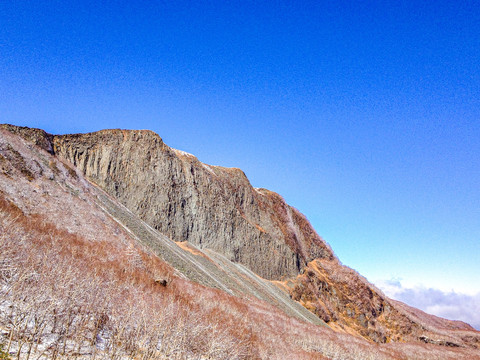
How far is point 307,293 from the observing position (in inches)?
1944

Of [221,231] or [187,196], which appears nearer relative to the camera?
[187,196]

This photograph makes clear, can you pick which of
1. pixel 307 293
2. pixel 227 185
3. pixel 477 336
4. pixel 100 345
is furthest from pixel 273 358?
pixel 477 336

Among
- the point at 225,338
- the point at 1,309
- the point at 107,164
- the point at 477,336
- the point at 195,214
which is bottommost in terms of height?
the point at 477,336

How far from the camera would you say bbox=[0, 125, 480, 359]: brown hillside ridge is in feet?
95.7

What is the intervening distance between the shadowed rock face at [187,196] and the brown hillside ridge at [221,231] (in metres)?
0.15

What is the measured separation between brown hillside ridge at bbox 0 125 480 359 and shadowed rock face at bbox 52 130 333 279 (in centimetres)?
15

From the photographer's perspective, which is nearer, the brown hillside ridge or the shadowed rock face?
the brown hillside ridge

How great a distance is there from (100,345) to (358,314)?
5527 cm

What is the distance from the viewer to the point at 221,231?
46781 mm

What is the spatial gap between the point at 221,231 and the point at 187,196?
8.06 meters

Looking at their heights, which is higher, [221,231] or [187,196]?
[187,196]

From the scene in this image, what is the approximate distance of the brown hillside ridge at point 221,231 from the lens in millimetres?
29156

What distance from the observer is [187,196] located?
44906 millimetres

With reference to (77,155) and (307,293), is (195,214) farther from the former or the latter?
(307,293)
